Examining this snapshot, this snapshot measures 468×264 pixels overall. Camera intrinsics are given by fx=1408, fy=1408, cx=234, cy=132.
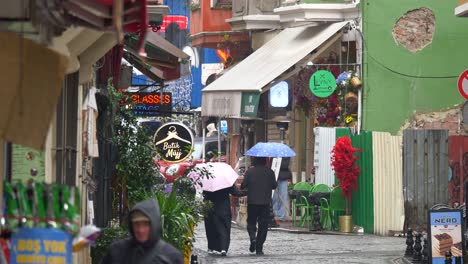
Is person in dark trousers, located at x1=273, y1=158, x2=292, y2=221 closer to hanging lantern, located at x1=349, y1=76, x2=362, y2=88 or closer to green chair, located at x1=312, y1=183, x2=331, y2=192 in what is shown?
hanging lantern, located at x1=349, y1=76, x2=362, y2=88

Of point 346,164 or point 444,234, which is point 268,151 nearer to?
point 346,164

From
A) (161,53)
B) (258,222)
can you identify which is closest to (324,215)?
(258,222)

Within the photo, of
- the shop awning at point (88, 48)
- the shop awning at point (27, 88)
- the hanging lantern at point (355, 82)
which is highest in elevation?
the hanging lantern at point (355, 82)

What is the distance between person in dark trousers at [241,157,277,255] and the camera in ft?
89.0

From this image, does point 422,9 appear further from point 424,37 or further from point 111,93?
point 111,93

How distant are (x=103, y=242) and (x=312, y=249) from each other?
33.7 ft

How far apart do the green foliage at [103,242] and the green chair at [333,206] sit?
15444mm

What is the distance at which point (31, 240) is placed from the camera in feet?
30.9

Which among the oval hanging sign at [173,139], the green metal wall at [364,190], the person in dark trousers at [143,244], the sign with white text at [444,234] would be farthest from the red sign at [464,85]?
the person in dark trousers at [143,244]

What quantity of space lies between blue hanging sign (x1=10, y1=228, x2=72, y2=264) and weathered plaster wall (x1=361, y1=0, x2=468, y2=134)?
27245 mm

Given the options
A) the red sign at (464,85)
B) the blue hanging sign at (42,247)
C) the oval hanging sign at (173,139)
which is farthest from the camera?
the oval hanging sign at (173,139)

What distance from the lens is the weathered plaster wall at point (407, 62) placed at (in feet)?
117

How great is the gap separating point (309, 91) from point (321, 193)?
21.2ft

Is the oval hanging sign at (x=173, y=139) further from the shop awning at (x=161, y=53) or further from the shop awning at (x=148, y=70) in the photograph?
the shop awning at (x=161, y=53)
